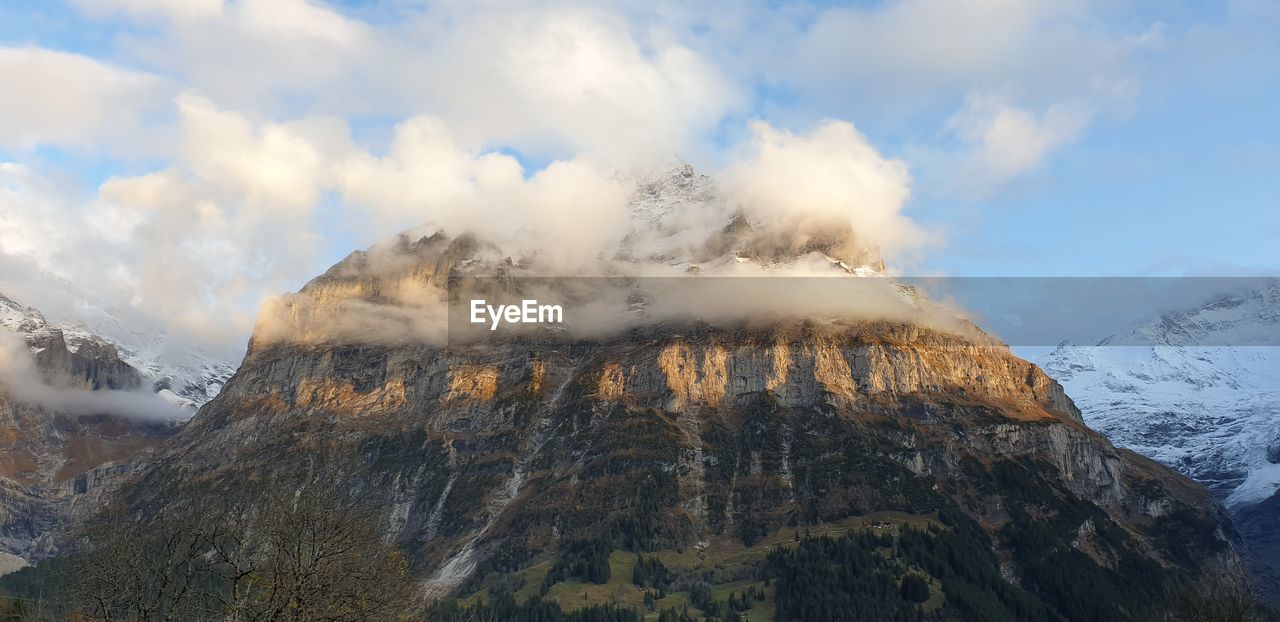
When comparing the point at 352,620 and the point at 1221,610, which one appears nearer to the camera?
the point at 352,620

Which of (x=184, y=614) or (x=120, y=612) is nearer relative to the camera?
(x=120, y=612)

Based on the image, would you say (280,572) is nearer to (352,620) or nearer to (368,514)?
(352,620)

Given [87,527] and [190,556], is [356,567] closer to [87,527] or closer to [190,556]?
[190,556]

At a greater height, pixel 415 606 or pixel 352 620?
pixel 352 620

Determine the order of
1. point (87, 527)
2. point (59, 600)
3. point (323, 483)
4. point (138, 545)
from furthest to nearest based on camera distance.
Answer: point (59, 600), point (87, 527), point (138, 545), point (323, 483)

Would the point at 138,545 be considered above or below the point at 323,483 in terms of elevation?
below

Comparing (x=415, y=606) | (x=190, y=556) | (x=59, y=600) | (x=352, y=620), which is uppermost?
(x=190, y=556)

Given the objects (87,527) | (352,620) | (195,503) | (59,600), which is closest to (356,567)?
(352,620)

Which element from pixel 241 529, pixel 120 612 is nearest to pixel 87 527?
pixel 120 612

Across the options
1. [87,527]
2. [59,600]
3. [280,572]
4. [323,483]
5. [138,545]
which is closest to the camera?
[280,572]
